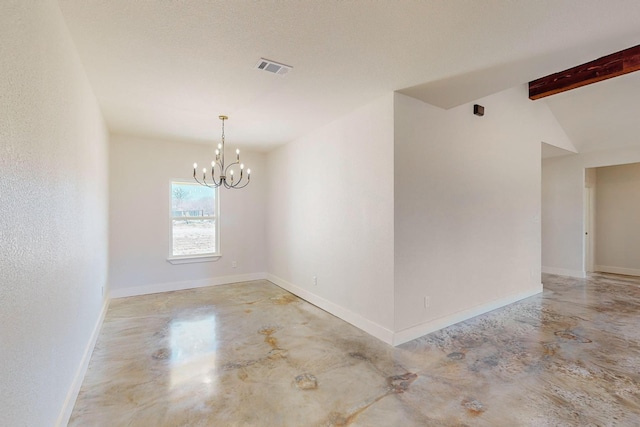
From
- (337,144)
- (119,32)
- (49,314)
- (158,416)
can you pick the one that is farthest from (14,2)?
(337,144)

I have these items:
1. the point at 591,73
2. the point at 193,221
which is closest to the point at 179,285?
the point at 193,221

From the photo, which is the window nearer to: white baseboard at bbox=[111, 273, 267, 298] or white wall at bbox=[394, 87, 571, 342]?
white baseboard at bbox=[111, 273, 267, 298]

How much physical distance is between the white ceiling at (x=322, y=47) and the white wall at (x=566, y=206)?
16.1 feet

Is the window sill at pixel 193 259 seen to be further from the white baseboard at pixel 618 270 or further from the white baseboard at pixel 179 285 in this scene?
the white baseboard at pixel 618 270

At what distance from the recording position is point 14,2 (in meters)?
1.28

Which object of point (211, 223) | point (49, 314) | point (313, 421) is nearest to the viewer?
point (49, 314)

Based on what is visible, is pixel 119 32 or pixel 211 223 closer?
pixel 119 32

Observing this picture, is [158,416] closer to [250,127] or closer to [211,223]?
[250,127]

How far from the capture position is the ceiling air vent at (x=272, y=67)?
255 cm

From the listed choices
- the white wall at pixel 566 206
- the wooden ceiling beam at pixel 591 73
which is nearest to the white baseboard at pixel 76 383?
the wooden ceiling beam at pixel 591 73

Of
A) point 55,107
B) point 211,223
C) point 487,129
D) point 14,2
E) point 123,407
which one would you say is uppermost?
point 487,129

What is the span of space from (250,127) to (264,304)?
2679 mm

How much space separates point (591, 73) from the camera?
13.3 ft

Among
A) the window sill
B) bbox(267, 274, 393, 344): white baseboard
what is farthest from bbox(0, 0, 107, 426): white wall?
the window sill
